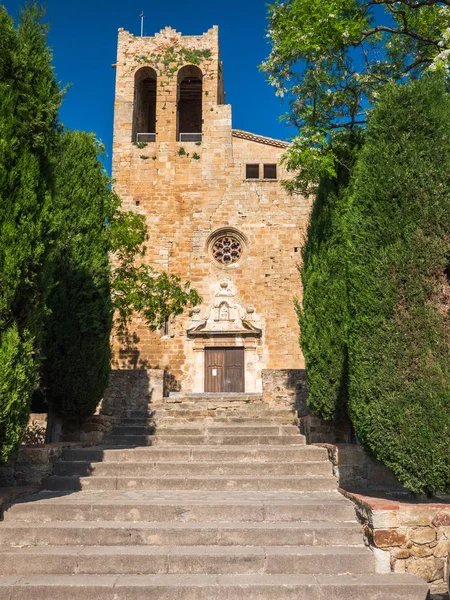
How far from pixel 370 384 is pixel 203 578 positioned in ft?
7.63

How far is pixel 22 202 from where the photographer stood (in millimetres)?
5316

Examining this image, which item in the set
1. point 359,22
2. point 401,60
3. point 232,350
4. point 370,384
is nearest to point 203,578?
point 370,384

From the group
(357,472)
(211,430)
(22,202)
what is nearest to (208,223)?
(211,430)

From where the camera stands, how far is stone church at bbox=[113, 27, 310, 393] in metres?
16.2

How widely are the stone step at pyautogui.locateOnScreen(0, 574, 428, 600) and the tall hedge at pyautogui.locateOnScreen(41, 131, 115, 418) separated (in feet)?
13.2

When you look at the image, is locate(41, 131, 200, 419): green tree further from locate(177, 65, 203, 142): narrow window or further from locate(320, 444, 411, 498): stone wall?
locate(177, 65, 203, 142): narrow window

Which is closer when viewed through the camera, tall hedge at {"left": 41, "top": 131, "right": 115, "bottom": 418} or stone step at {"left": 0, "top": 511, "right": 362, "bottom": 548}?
stone step at {"left": 0, "top": 511, "right": 362, "bottom": 548}

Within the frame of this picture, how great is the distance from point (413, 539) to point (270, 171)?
14733 millimetres

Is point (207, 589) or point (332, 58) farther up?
point (332, 58)

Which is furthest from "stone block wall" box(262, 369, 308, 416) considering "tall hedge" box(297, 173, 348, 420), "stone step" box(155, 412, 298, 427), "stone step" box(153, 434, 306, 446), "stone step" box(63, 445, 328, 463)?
"stone step" box(63, 445, 328, 463)

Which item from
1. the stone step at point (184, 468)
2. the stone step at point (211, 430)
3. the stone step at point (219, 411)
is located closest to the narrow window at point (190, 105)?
the stone step at point (219, 411)

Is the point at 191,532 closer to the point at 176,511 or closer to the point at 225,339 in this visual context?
the point at 176,511

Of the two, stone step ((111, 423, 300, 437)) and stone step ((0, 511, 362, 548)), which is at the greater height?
stone step ((111, 423, 300, 437))

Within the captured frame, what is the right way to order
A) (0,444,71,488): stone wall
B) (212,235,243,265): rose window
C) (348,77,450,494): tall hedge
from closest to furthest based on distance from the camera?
(348,77,450,494): tall hedge
(0,444,71,488): stone wall
(212,235,243,265): rose window
